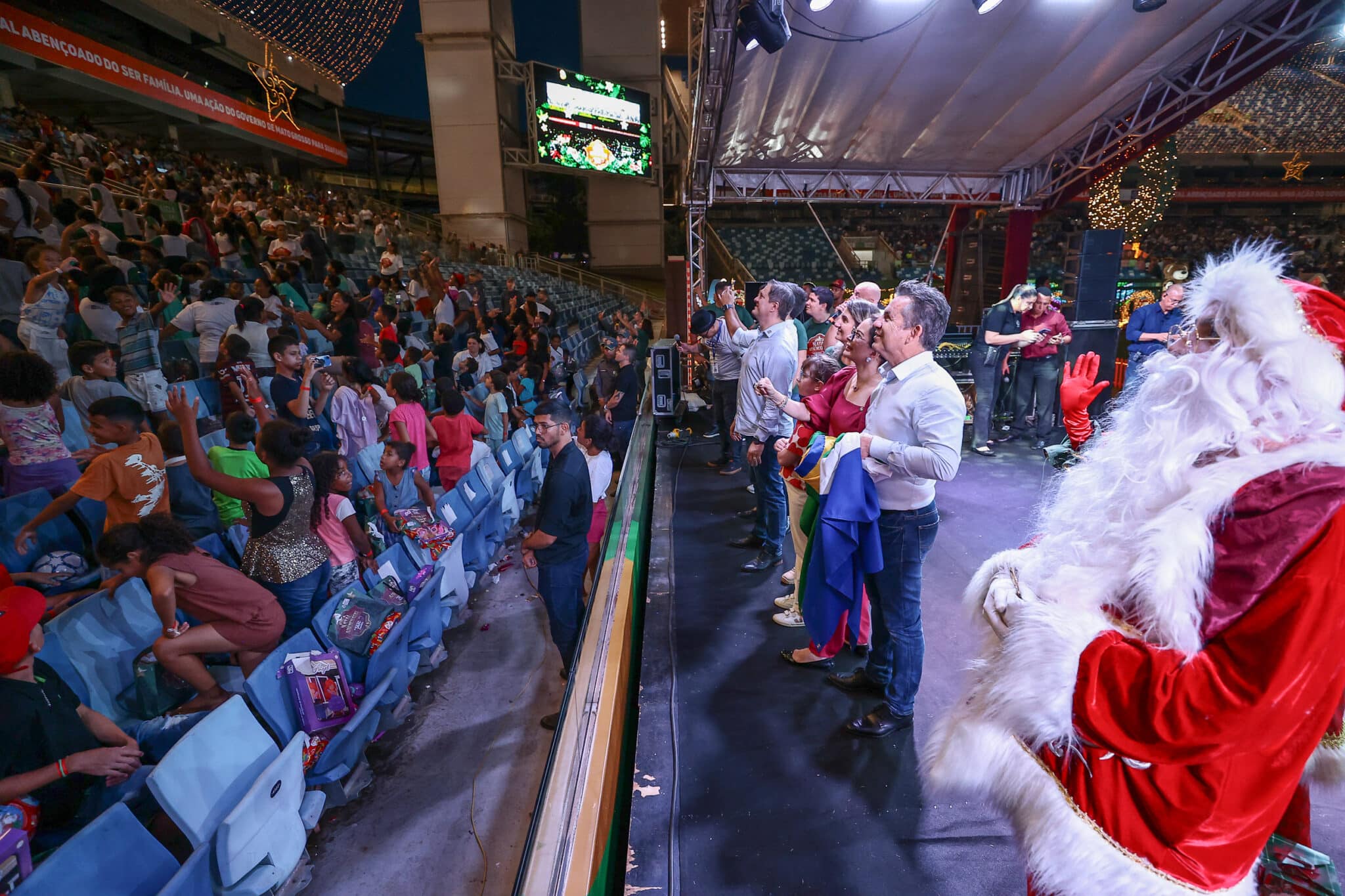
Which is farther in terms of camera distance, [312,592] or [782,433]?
[782,433]

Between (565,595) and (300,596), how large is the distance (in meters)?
1.20

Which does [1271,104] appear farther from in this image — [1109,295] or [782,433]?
[782,433]

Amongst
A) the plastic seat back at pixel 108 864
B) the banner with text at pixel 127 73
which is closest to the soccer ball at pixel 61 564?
the plastic seat back at pixel 108 864

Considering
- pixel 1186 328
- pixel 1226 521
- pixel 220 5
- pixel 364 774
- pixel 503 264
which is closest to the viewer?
pixel 1226 521

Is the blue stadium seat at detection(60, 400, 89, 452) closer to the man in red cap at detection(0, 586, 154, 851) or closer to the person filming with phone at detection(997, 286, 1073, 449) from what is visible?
the man in red cap at detection(0, 586, 154, 851)

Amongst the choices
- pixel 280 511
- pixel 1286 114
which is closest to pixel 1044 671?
pixel 280 511

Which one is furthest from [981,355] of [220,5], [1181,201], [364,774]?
[1181,201]

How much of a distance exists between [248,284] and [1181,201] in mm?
28091

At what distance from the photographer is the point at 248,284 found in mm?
6281

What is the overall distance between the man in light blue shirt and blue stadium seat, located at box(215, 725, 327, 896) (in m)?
2.24

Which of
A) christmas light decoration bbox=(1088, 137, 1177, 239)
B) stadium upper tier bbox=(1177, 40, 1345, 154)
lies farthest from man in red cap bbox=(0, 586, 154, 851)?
stadium upper tier bbox=(1177, 40, 1345, 154)

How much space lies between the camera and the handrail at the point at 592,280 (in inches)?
794

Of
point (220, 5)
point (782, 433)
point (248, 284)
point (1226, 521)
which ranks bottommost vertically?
point (782, 433)

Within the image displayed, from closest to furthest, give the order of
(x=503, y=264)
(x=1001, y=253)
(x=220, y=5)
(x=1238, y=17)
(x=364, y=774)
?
(x=364, y=774)
(x=1238, y=17)
(x=1001, y=253)
(x=220, y=5)
(x=503, y=264)
